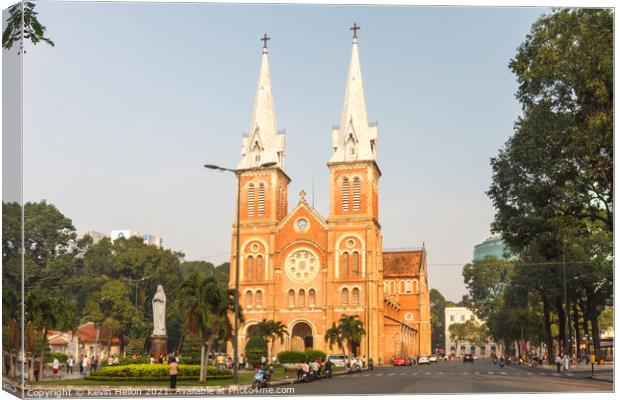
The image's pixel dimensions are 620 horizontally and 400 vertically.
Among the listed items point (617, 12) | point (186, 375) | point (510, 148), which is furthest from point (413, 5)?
point (186, 375)

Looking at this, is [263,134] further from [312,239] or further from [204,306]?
[204,306]

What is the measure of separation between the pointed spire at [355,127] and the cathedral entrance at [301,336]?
16.8 meters

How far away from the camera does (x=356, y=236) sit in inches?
3142

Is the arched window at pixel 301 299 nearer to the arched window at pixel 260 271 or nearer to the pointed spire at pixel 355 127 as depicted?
the arched window at pixel 260 271

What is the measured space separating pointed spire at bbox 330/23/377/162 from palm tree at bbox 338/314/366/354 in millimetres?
17115

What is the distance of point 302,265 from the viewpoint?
264 ft

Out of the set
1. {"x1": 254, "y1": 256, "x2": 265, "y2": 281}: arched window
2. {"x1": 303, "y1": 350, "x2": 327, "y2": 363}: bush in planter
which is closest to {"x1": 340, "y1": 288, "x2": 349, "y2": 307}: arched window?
{"x1": 254, "y1": 256, "x2": 265, "y2": 281}: arched window

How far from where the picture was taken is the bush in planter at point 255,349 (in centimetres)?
5928

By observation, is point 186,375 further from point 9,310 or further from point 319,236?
→ point 319,236

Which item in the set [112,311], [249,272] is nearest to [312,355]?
[249,272]

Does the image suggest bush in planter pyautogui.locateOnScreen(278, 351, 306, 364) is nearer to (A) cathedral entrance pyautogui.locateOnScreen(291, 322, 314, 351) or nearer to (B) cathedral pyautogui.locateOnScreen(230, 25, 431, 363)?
(B) cathedral pyautogui.locateOnScreen(230, 25, 431, 363)

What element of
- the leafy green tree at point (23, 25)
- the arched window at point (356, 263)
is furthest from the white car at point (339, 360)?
the leafy green tree at point (23, 25)

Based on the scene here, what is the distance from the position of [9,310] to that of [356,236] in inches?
2201

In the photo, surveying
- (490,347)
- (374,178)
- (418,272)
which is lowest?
(490,347)
